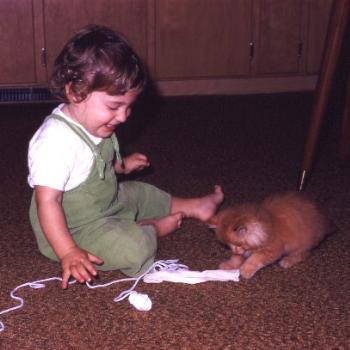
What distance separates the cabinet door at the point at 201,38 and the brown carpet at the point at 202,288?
0.97 meters

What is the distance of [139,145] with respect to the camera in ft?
6.77

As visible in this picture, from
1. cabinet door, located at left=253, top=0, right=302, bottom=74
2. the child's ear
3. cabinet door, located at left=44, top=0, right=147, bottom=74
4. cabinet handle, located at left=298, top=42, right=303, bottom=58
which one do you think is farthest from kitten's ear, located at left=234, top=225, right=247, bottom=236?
cabinet handle, located at left=298, top=42, right=303, bottom=58

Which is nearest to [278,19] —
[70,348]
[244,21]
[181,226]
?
[244,21]

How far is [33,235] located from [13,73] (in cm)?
158

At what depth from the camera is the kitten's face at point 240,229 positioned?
3.67ft

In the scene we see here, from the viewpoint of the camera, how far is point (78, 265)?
40.7 inches

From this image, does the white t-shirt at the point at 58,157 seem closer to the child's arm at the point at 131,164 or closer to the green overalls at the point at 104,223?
the green overalls at the point at 104,223

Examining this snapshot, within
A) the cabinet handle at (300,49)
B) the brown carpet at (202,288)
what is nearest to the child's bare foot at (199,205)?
the brown carpet at (202,288)

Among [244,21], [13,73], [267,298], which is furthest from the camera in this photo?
[244,21]

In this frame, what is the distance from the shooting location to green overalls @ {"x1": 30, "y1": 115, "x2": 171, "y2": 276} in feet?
3.69

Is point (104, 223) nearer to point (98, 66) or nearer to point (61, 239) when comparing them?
point (61, 239)

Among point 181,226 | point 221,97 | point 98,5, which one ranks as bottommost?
point 221,97

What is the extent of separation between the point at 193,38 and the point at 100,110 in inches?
72.5

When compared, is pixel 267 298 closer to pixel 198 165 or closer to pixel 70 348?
pixel 70 348
